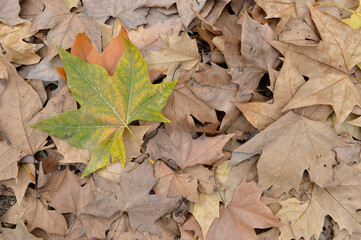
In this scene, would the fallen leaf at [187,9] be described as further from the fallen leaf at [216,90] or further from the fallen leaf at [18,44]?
the fallen leaf at [18,44]

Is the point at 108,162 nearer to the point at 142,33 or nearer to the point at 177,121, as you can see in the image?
the point at 177,121

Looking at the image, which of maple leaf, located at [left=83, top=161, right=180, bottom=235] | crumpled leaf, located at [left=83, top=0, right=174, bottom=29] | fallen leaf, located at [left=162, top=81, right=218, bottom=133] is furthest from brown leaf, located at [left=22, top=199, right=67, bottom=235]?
crumpled leaf, located at [left=83, top=0, right=174, bottom=29]

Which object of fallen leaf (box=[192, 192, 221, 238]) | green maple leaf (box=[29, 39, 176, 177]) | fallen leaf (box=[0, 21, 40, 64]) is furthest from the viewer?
fallen leaf (box=[0, 21, 40, 64])

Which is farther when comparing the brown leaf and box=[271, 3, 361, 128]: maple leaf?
the brown leaf

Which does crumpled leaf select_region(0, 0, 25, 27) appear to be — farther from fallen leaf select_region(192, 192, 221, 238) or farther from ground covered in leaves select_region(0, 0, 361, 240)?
fallen leaf select_region(192, 192, 221, 238)

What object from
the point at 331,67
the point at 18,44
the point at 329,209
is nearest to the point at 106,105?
the point at 18,44

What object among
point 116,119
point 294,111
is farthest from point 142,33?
point 294,111

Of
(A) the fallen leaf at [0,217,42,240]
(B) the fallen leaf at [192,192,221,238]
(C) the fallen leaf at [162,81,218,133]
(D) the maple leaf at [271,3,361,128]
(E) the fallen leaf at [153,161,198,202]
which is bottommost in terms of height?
(A) the fallen leaf at [0,217,42,240]

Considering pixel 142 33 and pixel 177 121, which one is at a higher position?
pixel 142 33
